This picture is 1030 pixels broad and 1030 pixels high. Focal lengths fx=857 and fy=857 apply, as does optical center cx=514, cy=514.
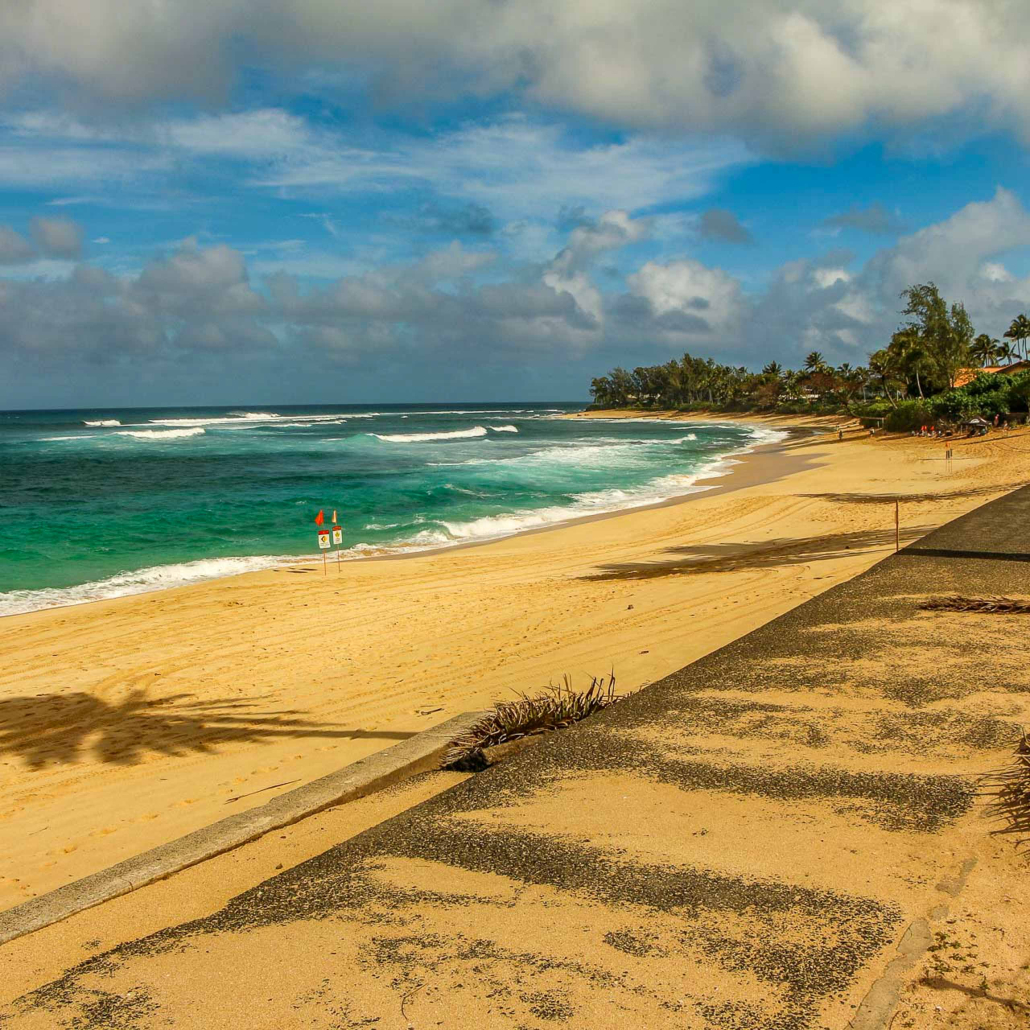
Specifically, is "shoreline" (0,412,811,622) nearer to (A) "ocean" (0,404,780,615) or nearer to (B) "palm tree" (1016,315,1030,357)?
(A) "ocean" (0,404,780,615)

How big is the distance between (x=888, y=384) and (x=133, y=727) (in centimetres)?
7697

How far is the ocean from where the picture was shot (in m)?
18.6

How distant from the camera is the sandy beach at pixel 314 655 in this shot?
6.13 meters

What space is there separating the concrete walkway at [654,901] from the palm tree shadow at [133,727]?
3.34 m

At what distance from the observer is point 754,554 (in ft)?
48.8

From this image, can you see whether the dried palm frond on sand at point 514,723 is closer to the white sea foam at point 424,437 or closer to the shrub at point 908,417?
the shrub at point 908,417

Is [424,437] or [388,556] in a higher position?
[424,437]

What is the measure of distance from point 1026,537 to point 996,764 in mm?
6913

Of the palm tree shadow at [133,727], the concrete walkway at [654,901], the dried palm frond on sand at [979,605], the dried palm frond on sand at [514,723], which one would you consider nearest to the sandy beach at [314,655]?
the palm tree shadow at [133,727]

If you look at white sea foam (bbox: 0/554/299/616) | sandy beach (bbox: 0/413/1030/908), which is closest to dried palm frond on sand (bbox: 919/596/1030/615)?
sandy beach (bbox: 0/413/1030/908)

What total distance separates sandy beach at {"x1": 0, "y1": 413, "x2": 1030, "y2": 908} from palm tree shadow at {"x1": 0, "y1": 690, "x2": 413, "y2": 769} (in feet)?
0.09

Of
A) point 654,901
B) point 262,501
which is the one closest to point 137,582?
point 262,501

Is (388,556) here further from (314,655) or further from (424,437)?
(424,437)

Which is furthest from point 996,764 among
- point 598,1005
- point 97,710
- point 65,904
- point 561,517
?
point 561,517
